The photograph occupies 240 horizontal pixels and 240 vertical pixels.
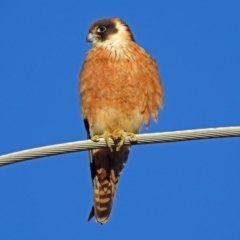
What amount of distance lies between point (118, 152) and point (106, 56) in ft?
3.20

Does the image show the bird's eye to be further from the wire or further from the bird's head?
the wire

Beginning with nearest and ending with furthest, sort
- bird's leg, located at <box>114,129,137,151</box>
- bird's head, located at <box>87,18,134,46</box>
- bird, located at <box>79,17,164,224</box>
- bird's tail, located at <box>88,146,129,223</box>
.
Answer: bird's leg, located at <box>114,129,137,151</box>
bird, located at <box>79,17,164,224</box>
bird's tail, located at <box>88,146,129,223</box>
bird's head, located at <box>87,18,134,46</box>

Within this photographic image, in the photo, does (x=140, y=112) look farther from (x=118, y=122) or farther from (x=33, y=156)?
(x=33, y=156)

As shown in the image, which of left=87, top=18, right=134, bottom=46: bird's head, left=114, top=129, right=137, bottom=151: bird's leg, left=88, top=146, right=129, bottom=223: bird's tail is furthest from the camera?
left=87, top=18, right=134, bottom=46: bird's head

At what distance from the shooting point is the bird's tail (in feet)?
22.1

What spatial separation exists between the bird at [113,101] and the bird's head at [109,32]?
14cm

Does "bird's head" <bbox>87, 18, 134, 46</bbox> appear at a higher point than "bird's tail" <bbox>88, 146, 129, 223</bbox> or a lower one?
higher

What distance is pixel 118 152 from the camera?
676 centimetres

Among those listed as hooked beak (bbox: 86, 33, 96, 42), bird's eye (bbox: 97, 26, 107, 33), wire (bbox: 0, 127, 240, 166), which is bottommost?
wire (bbox: 0, 127, 240, 166)

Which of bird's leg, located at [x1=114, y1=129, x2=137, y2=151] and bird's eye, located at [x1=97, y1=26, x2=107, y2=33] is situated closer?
bird's leg, located at [x1=114, y1=129, x2=137, y2=151]

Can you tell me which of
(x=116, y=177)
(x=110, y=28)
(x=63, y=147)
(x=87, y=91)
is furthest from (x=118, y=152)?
(x=63, y=147)

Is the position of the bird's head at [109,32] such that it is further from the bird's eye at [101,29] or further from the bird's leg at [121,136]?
the bird's leg at [121,136]

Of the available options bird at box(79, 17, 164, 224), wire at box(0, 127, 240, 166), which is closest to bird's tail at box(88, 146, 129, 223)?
bird at box(79, 17, 164, 224)

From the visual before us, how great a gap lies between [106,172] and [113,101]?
0.86 meters
